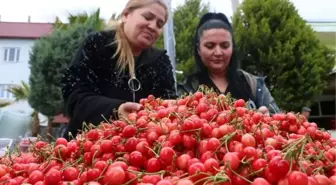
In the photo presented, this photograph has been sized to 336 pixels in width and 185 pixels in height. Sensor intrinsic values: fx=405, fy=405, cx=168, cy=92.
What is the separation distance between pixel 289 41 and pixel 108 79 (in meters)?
11.0

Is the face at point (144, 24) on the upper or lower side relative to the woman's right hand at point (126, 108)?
upper

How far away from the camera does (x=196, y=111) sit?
1200 mm

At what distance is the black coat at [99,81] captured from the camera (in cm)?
167

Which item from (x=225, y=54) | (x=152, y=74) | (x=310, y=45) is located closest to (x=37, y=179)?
(x=152, y=74)

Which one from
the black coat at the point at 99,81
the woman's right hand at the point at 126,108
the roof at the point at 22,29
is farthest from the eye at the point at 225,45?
the roof at the point at 22,29

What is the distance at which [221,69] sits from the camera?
2.18 metres

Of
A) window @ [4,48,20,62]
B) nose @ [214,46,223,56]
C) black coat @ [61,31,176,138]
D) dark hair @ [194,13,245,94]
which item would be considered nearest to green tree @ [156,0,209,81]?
dark hair @ [194,13,245,94]

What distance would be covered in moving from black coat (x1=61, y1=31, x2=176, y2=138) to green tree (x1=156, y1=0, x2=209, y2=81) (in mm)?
12218

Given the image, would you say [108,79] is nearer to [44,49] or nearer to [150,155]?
[150,155]

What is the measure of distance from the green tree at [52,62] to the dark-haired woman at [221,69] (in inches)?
362

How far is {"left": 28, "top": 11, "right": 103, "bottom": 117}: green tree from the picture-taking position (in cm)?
1141

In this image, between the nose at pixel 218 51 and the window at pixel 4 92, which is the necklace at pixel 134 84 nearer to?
the nose at pixel 218 51

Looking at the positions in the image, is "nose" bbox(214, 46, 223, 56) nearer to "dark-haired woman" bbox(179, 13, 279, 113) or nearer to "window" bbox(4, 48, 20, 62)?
"dark-haired woman" bbox(179, 13, 279, 113)

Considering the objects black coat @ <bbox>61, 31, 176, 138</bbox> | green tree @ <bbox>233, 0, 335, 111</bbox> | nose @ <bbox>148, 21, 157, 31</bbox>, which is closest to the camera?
black coat @ <bbox>61, 31, 176, 138</bbox>
